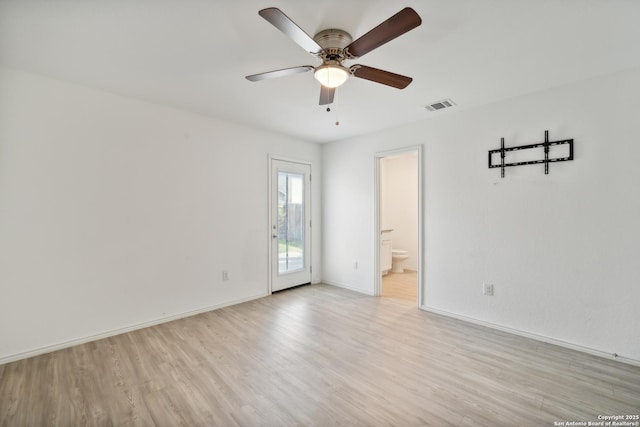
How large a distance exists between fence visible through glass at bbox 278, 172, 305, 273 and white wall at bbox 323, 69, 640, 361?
178cm

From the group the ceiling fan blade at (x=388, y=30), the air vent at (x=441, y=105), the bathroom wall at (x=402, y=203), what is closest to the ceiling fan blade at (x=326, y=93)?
the ceiling fan blade at (x=388, y=30)

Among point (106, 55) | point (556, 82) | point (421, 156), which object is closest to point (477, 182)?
point (421, 156)

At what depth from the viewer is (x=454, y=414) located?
1.85 metres

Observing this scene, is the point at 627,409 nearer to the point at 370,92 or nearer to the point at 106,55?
the point at 370,92

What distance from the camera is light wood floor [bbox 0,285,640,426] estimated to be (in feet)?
6.06

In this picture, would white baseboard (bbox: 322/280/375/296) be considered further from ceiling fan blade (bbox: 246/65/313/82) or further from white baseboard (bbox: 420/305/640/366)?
ceiling fan blade (bbox: 246/65/313/82)

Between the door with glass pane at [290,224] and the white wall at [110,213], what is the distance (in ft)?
1.37

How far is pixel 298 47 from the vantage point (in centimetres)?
215

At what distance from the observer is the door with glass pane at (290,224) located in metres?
4.50

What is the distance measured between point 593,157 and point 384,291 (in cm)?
309

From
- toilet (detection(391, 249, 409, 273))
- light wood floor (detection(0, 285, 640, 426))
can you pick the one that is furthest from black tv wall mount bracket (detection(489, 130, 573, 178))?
toilet (detection(391, 249, 409, 273))

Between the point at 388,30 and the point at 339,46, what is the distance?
555 millimetres

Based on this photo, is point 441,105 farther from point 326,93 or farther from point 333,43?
point 333,43

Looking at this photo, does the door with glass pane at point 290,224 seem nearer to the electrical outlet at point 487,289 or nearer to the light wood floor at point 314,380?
the light wood floor at point 314,380
